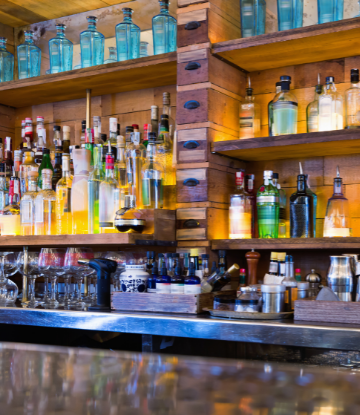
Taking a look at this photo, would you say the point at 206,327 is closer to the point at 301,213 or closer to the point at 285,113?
the point at 301,213

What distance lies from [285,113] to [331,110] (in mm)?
165

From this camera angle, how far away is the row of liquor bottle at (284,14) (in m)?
1.96

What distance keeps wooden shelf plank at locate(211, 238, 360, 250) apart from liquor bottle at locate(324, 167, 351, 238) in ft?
0.30

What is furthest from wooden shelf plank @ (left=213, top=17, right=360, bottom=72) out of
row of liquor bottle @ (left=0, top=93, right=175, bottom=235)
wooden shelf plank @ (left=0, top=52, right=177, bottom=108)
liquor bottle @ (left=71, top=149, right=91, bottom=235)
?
liquor bottle @ (left=71, top=149, right=91, bottom=235)

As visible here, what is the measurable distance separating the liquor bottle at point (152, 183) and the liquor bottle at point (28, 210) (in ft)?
1.65

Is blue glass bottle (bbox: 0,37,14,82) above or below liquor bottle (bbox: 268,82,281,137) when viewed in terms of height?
above

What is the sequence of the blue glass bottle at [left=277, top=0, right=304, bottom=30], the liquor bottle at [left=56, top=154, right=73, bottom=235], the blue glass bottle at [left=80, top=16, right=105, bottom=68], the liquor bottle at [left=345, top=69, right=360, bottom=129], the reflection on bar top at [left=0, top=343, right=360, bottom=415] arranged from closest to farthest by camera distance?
the reflection on bar top at [left=0, top=343, right=360, bottom=415] < the liquor bottle at [left=345, top=69, right=360, bottom=129] < the blue glass bottle at [left=277, top=0, right=304, bottom=30] < the liquor bottle at [left=56, top=154, right=73, bottom=235] < the blue glass bottle at [left=80, top=16, right=105, bottom=68]

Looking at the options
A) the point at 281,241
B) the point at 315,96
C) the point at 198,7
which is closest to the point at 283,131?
the point at 315,96

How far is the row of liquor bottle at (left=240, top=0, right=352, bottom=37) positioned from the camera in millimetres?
1957

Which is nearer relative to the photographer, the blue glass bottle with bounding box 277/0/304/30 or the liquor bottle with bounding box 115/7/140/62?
the blue glass bottle with bounding box 277/0/304/30

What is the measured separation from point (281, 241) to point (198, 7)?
92 centimetres

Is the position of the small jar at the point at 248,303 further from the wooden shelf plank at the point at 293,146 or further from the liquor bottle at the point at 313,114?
the liquor bottle at the point at 313,114

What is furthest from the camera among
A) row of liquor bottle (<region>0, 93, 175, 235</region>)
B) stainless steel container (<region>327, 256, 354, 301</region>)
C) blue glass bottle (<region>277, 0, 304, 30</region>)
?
row of liquor bottle (<region>0, 93, 175, 235</region>)

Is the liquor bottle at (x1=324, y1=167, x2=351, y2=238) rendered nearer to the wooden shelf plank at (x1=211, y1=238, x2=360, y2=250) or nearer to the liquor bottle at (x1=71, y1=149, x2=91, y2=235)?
the wooden shelf plank at (x1=211, y1=238, x2=360, y2=250)
